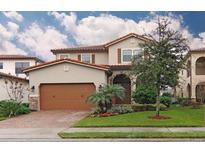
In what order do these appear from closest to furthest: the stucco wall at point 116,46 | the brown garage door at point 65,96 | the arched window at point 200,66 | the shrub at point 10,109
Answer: the shrub at point 10,109 → the brown garage door at point 65,96 → the stucco wall at point 116,46 → the arched window at point 200,66

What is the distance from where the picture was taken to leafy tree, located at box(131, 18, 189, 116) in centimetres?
1791

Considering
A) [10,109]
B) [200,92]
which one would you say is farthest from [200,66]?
[10,109]

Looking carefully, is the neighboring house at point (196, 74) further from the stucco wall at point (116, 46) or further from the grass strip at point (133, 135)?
the grass strip at point (133, 135)

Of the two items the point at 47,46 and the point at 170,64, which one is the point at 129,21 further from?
the point at 170,64

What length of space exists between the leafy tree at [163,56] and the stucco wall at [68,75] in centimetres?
658

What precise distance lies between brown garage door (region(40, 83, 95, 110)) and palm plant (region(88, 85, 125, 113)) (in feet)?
12.4

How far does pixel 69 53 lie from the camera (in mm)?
31203

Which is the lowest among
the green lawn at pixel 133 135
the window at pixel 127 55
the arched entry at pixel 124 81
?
the green lawn at pixel 133 135

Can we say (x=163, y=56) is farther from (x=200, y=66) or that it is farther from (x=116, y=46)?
(x=200, y=66)

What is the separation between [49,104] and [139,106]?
21.9 ft

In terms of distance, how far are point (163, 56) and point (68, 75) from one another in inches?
342

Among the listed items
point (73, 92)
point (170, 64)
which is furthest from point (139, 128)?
point (73, 92)

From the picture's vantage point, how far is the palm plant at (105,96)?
67.1 ft

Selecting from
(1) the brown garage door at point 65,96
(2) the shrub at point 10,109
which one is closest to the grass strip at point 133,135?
(2) the shrub at point 10,109
